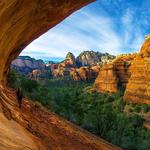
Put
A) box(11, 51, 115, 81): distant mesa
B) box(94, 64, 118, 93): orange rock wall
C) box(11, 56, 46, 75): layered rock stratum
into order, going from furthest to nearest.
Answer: box(11, 56, 46, 75): layered rock stratum, box(11, 51, 115, 81): distant mesa, box(94, 64, 118, 93): orange rock wall

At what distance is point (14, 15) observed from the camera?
8.07 meters

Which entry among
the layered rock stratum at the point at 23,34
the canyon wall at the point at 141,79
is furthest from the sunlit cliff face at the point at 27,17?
the canyon wall at the point at 141,79

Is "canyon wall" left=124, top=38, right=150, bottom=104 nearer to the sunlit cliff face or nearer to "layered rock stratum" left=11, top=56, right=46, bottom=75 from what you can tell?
the sunlit cliff face

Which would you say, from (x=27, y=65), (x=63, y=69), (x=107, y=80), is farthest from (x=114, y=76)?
(x=27, y=65)

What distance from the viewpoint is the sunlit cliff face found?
7.74 m

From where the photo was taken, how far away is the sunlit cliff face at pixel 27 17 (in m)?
7.74

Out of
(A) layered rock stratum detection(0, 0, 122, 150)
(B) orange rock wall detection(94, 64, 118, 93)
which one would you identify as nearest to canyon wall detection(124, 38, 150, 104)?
(B) orange rock wall detection(94, 64, 118, 93)

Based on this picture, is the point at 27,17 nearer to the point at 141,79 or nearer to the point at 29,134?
the point at 29,134

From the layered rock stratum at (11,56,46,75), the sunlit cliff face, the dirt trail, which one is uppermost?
the layered rock stratum at (11,56,46,75)

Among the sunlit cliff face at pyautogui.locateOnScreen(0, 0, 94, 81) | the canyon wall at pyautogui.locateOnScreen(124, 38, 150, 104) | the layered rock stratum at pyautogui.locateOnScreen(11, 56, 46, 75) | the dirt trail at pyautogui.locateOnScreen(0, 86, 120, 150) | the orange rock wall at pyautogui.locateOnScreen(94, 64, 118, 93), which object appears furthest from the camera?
the layered rock stratum at pyautogui.locateOnScreen(11, 56, 46, 75)

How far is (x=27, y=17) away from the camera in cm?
909

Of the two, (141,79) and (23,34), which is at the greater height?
(23,34)

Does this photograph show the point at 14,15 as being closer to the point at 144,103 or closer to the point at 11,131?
the point at 11,131

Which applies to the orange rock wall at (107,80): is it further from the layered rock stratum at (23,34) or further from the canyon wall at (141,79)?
the layered rock stratum at (23,34)
